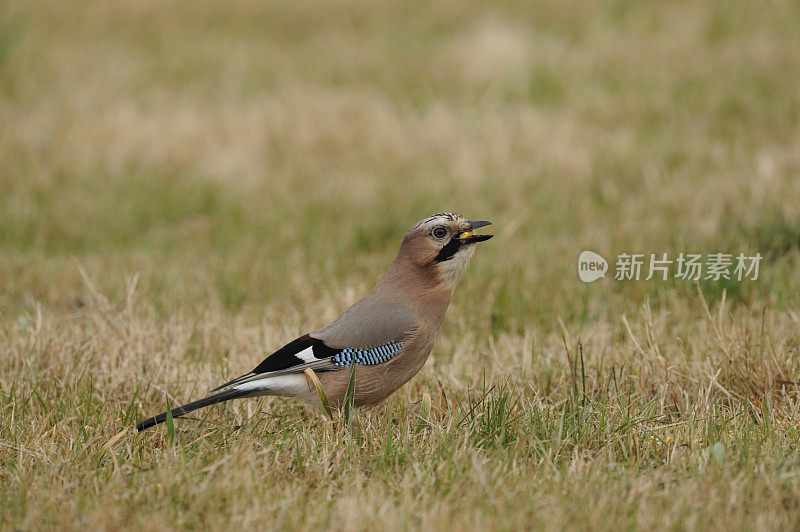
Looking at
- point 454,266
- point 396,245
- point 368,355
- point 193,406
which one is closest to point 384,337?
point 368,355

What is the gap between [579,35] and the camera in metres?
12.4

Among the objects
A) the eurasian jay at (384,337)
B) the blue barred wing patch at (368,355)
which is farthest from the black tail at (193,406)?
the blue barred wing patch at (368,355)

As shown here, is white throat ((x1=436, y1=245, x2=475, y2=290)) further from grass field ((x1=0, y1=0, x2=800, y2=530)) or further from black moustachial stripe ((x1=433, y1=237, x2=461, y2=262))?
grass field ((x1=0, y1=0, x2=800, y2=530))

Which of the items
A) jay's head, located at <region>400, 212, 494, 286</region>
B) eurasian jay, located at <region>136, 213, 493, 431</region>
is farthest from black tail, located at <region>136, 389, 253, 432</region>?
jay's head, located at <region>400, 212, 494, 286</region>

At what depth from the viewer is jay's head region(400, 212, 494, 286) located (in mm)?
4043

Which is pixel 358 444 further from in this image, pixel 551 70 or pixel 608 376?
pixel 551 70

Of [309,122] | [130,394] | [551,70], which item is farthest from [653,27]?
[130,394]

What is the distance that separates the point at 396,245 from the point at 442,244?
10.1 feet

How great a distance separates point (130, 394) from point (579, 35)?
9.38m

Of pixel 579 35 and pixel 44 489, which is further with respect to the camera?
pixel 579 35

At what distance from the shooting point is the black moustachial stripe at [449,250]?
4.04 m

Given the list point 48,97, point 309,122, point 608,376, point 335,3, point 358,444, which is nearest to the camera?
point 358,444

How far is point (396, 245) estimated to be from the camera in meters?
7.12

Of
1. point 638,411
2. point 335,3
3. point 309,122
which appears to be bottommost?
point 638,411
